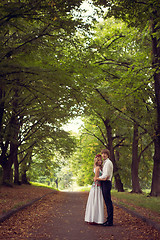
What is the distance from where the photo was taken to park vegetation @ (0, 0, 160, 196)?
27.4ft

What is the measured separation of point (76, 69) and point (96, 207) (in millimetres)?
6455

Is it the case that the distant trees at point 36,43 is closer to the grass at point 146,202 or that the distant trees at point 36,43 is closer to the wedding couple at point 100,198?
the wedding couple at point 100,198

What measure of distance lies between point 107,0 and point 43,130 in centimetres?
1295

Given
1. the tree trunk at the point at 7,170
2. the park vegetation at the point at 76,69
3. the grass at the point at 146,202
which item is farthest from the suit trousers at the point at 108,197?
the tree trunk at the point at 7,170

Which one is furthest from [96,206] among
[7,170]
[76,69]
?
[7,170]

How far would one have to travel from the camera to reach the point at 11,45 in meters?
9.57

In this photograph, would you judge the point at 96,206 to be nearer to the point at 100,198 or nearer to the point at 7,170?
the point at 100,198

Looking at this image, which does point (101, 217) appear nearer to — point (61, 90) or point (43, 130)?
point (61, 90)

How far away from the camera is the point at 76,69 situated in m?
11.1

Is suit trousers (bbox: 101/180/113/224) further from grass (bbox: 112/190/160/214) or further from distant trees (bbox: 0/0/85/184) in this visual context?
distant trees (bbox: 0/0/85/184)

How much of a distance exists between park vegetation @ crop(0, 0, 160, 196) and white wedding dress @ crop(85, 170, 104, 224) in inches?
178

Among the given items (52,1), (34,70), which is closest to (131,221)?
(34,70)

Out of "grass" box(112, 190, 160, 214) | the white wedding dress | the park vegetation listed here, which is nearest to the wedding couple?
the white wedding dress

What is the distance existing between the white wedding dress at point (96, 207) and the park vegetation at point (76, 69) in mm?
4519
